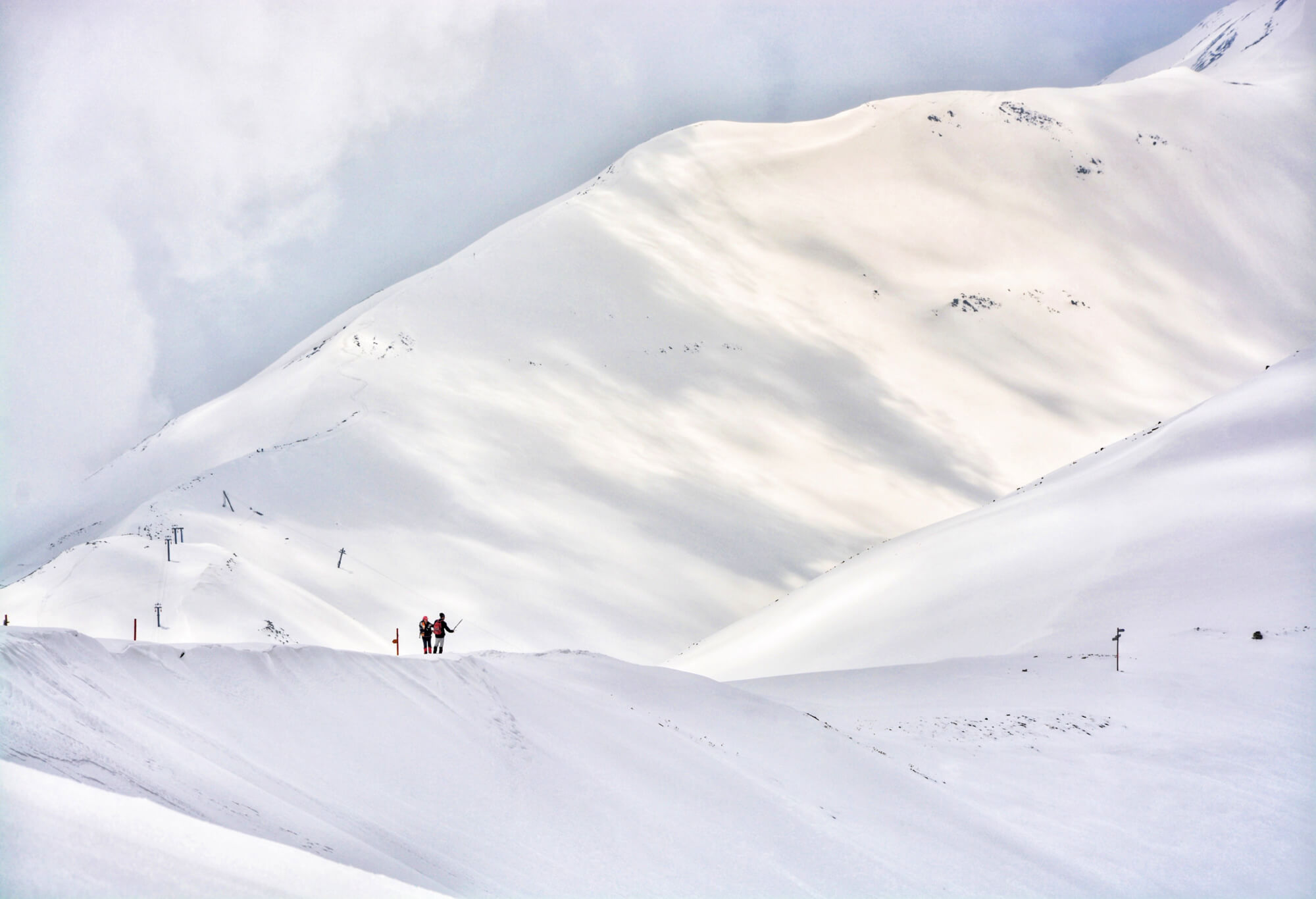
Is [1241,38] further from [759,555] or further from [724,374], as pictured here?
[759,555]

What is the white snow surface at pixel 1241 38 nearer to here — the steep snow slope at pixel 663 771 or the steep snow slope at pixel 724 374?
the steep snow slope at pixel 724 374

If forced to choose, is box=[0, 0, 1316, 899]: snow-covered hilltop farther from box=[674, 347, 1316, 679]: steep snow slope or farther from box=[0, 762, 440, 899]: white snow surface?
box=[674, 347, 1316, 679]: steep snow slope

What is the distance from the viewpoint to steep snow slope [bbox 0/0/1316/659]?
4497 centimetres

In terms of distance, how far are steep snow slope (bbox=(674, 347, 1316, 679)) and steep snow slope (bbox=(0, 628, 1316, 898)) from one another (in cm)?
420

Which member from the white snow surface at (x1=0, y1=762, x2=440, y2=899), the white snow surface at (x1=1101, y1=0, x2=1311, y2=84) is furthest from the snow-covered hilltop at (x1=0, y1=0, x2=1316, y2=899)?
the white snow surface at (x1=1101, y1=0, x2=1311, y2=84)

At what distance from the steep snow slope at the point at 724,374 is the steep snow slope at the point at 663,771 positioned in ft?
47.6

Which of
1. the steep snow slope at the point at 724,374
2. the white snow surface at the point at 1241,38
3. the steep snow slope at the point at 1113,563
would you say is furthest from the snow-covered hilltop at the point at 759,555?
the white snow surface at the point at 1241,38

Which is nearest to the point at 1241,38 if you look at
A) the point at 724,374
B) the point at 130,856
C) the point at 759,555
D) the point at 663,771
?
the point at 724,374

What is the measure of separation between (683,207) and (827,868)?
77.6m

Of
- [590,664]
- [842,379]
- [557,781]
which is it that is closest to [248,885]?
[557,781]

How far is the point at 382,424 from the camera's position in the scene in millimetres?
54594

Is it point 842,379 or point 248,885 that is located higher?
point 842,379

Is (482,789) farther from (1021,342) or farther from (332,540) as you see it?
(1021,342)

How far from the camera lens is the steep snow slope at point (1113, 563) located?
85.5 ft
